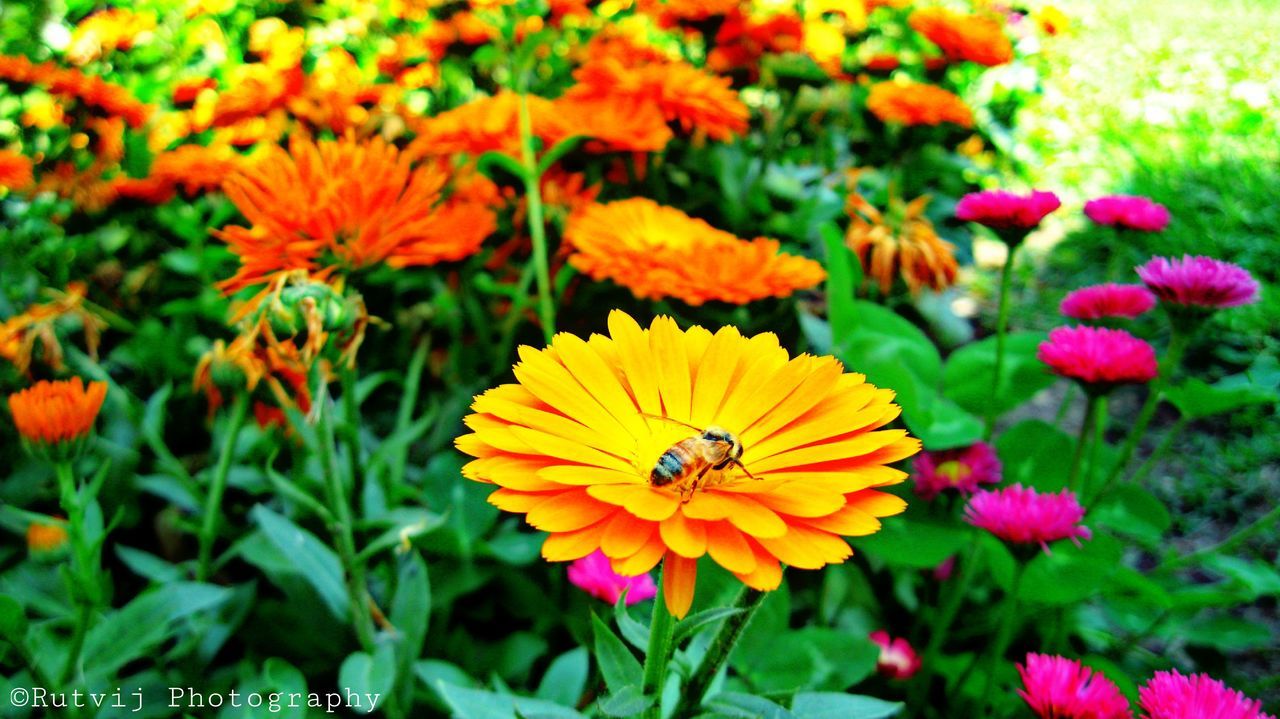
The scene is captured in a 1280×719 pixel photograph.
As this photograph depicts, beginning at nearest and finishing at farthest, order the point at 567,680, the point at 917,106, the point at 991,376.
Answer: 1. the point at 567,680
2. the point at 991,376
3. the point at 917,106

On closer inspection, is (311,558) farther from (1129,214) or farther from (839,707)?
(1129,214)

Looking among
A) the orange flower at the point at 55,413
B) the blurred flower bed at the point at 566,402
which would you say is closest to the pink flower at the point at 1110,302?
the blurred flower bed at the point at 566,402

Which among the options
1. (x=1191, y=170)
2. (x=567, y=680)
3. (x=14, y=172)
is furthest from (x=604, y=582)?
(x=1191, y=170)

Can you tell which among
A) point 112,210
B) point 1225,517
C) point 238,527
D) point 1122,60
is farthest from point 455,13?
point 1122,60

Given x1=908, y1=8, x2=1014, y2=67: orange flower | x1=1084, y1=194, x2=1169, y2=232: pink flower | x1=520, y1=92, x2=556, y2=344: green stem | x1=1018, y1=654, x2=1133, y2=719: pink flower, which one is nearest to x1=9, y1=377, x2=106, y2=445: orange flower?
x1=520, y1=92, x2=556, y2=344: green stem

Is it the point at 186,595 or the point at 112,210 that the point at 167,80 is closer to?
the point at 112,210

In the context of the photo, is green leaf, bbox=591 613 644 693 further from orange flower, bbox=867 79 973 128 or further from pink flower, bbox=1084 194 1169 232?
orange flower, bbox=867 79 973 128

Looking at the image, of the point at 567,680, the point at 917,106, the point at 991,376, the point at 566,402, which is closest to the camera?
the point at 566,402
